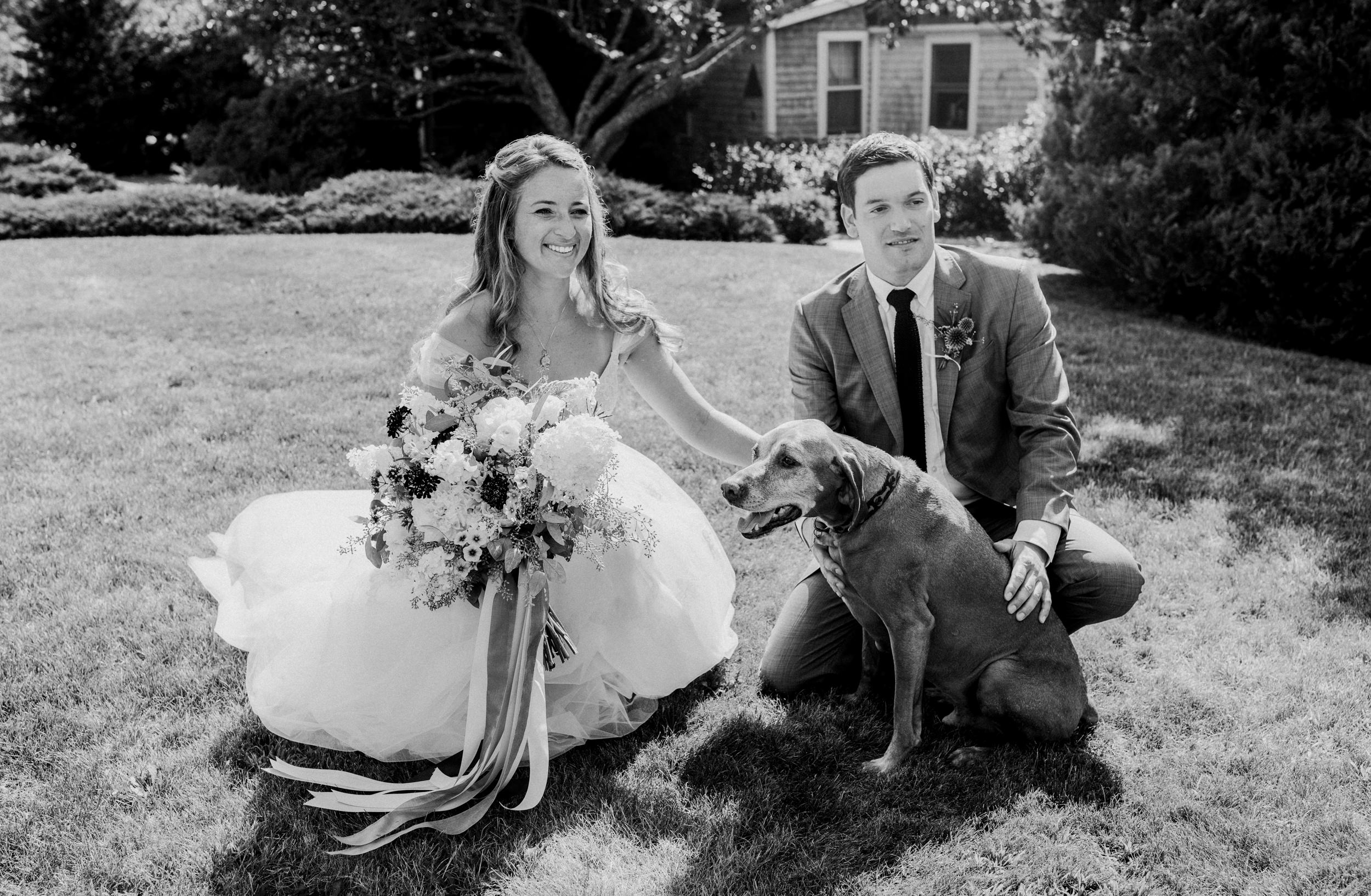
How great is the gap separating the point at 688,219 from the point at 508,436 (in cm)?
1214

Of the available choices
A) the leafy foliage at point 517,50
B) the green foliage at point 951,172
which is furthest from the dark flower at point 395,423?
the leafy foliage at point 517,50

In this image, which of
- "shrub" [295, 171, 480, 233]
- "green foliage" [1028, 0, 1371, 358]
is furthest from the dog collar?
"shrub" [295, 171, 480, 233]

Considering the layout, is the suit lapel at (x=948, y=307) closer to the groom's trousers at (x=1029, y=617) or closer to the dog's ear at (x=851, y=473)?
the groom's trousers at (x=1029, y=617)

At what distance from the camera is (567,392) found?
11.8ft

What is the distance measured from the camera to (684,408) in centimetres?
446

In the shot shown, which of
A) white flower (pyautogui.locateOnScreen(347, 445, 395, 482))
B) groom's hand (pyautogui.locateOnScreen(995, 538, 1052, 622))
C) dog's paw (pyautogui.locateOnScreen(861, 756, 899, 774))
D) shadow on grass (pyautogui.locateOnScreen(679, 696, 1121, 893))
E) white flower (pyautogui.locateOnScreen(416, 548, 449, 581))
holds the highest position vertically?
white flower (pyautogui.locateOnScreen(347, 445, 395, 482))

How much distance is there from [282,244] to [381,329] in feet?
15.3

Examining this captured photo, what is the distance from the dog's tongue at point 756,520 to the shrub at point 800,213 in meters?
12.9

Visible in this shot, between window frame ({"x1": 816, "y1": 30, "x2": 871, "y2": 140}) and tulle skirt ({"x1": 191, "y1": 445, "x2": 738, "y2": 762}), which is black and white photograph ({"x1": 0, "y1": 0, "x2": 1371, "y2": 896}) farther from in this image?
window frame ({"x1": 816, "y1": 30, "x2": 871, "y2": 140})

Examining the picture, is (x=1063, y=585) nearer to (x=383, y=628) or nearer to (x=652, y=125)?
(x=383, y=628)

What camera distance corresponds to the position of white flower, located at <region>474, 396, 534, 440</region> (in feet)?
10.9

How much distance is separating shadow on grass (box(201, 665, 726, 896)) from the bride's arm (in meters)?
1.14

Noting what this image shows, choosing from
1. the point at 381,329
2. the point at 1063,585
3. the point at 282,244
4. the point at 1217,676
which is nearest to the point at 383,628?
the point at 1063,585

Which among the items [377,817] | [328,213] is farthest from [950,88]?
[377,817]
